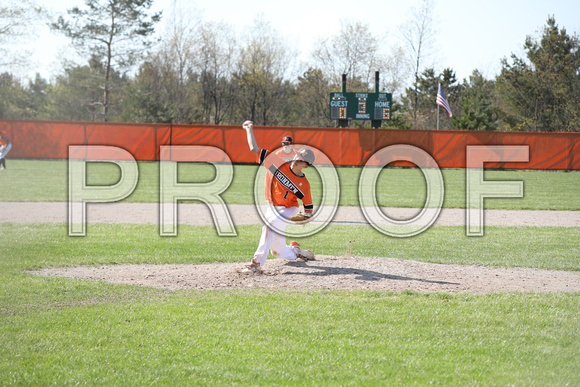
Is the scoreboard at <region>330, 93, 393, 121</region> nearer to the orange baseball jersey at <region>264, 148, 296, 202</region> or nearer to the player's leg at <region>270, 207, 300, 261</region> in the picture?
the player's leg at <region>270, 207, 300, 261</region>

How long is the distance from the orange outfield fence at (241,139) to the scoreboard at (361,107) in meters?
1.10

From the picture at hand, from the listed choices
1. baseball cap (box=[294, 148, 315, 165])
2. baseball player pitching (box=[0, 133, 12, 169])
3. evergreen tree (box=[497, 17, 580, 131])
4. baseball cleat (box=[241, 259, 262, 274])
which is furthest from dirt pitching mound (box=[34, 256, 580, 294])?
evergreen tree (box=[497, 17, 580, 131])

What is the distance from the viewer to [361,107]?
3234 centimetres

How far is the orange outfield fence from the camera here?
3155 cm

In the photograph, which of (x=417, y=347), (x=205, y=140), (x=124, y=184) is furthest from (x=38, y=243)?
(x=205, y=140)

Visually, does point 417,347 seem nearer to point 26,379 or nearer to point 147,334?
point 147,334

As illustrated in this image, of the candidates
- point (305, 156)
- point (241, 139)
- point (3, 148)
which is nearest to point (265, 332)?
point (305, 156)

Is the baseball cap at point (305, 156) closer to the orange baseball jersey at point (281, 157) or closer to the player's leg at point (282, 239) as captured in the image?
the orange baseball jersey at point (281, 157)

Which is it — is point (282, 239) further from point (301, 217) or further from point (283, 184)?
point (283, 184)

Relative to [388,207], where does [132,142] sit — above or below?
above

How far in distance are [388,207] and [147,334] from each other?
1183 centimetres

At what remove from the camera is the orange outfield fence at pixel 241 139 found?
104ft

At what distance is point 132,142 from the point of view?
31.9m

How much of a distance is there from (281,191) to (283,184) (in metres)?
Result: 0.16
